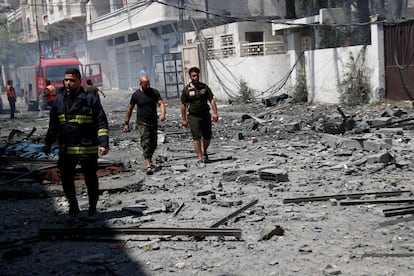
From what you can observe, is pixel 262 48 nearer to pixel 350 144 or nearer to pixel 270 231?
pixel 350 144

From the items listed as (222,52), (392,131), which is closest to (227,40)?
(222,52)

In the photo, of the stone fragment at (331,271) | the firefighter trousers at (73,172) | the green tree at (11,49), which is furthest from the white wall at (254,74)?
the green tree at (11,49)

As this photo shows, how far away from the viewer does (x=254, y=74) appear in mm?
23891

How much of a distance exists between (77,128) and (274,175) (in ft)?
9.96

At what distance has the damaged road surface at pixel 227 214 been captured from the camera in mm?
5027

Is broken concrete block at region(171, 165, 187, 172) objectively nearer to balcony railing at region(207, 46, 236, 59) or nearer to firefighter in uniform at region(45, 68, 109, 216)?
firefighter in uniform at region(45, 68, 109, 216)

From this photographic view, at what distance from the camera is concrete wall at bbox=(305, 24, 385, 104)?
1741cm

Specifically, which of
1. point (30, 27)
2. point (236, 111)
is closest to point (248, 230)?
point (236, 111)

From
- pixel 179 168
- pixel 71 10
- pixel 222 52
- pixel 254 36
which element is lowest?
pixel 179 168

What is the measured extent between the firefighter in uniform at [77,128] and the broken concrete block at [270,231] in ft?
6.82

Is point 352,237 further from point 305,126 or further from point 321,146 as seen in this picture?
point 305,126

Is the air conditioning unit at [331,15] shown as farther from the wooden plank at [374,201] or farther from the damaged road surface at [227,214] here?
the wooden plank at [374,201]

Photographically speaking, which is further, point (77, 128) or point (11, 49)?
point (11, 49)

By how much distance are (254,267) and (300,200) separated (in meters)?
2.29
